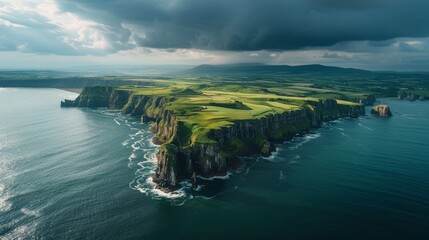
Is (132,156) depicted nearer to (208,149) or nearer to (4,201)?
(208,149)

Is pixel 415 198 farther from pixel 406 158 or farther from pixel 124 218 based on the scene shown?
pixel 124 218

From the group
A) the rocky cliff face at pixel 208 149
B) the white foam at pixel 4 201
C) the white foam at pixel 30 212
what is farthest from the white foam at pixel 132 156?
the white foam at pixel 30 212

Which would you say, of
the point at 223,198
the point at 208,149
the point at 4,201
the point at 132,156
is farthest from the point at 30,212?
the point at 208,149

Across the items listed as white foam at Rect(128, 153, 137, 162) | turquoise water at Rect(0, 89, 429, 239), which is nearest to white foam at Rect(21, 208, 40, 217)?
turquoise water at Rect(0, 89, 429, 239)

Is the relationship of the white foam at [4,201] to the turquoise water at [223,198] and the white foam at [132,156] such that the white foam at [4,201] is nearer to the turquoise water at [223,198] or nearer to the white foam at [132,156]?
the turquoise water at [223,198]

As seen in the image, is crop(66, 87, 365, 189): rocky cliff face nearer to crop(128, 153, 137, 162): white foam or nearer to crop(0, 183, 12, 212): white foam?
crop(128, 153, 137, 162): white foam

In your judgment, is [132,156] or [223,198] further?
[132,156]

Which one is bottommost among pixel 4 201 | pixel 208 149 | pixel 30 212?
pixel 30 212

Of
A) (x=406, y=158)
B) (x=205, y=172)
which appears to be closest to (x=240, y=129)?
(x=205, y=172)

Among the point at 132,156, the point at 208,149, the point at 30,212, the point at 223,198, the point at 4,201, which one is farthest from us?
the point at 132,156
